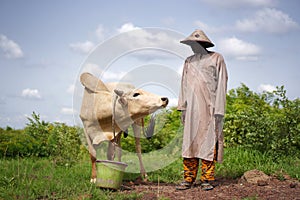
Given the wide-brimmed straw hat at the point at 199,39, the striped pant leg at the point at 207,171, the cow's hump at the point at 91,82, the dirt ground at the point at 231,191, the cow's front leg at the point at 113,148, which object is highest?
the wide-brimmed straw hat at the point at 199,39

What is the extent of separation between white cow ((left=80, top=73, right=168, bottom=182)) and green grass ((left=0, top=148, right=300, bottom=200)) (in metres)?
0.50

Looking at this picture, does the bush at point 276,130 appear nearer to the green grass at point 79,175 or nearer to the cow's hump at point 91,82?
the green grass at point 79,175

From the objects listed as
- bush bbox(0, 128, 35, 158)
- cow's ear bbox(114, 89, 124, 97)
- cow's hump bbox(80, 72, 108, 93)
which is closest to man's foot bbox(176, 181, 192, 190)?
cow's ear bbox(114, 89, 124, 97)

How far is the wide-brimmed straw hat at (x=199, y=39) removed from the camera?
5700 millimetres

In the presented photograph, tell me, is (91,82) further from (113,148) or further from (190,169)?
(190,169)

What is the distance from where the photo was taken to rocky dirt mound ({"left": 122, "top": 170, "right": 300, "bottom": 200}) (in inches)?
204

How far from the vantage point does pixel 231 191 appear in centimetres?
545

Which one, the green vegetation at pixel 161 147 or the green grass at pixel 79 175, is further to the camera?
the green vegetation at pixel 161 147

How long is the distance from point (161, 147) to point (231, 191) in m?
5.11

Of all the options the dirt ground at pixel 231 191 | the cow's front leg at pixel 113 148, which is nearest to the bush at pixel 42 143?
the cow's front leg at pixel 113 148

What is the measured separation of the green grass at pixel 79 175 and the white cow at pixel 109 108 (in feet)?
1.63

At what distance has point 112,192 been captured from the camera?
217 inches

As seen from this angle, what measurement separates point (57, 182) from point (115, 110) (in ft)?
4.35

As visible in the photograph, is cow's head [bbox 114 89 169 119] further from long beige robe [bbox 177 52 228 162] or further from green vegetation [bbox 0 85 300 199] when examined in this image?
green vegetation [bbox 0 85 300 199]
